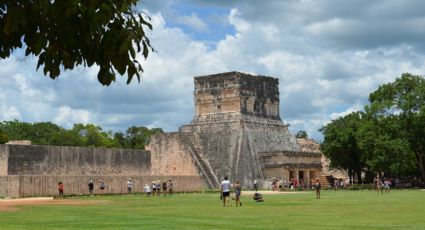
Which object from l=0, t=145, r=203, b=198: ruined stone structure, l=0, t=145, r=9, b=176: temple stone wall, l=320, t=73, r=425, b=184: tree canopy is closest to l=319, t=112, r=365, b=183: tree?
l=320, t=73, r=425, b=184: tree canopy

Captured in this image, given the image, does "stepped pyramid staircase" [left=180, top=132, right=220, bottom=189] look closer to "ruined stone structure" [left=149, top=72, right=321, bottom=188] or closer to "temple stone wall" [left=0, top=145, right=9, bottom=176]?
"ruined stone structure" [left=149, top=72, right=321, bottom=188]

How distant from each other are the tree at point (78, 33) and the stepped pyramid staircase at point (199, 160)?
43.7 meters

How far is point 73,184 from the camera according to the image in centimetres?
3878

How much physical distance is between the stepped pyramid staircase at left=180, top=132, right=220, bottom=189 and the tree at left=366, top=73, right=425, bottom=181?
504 inches

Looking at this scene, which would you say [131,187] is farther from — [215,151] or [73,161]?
[215,151]

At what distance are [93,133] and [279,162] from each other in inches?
1757

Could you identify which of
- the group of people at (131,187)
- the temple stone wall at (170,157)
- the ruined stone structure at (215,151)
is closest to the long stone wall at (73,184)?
the ruined stone structure at (215,151)

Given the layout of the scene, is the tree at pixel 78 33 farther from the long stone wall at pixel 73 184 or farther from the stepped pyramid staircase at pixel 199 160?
the stepped pyramid staircase at pixel 199 160

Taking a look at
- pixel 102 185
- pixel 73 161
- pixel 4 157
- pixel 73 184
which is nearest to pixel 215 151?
pixel 73 161

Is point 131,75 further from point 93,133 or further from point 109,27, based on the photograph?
point 93,133

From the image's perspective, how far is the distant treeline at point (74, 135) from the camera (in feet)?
276

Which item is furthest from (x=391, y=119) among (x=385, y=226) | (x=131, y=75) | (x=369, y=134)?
(x=131, y=75)

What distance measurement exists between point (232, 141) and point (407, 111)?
12771 millimetres

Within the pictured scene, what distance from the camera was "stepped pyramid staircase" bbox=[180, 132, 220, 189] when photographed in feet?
158
